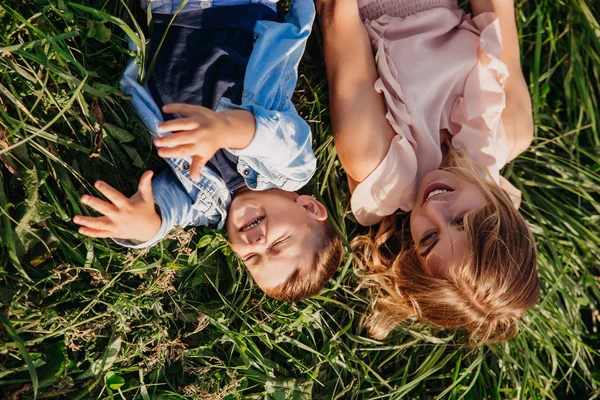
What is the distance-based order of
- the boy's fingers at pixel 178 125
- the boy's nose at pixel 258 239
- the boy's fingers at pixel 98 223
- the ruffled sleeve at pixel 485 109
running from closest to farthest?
the boy's fingers at pixel 178 125 → the boy's fingers at pixel 98 223 → the boy's nose at pixel 258 239 → the ruffled sleeve at pixel 485 109

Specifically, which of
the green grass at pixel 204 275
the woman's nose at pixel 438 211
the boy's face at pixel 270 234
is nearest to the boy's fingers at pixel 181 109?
the green grass at pixel 204 275

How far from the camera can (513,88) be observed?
2.61 meters

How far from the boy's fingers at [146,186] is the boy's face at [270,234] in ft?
1.47

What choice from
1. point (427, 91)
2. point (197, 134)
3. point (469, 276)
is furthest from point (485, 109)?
point (197, 134)

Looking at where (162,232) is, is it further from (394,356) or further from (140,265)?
(394,356)

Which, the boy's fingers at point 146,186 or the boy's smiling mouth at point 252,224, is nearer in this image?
the boy's fingers at point 146,186

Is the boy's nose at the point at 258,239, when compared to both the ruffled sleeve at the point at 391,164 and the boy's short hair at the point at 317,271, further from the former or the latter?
the ruffled sleeve at the point at 391,164

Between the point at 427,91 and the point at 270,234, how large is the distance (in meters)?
0.93

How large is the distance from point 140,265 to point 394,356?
1307 mm

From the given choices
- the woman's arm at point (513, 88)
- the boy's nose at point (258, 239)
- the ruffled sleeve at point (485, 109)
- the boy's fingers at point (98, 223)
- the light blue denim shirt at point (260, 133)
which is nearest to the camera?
the boy's fingers at point (98, 223)

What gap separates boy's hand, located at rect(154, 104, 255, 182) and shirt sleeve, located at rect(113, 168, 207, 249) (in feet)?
1.10

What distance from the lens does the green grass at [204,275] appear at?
192 cm

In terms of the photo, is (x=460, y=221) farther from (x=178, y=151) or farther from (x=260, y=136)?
(x=178, y=151)

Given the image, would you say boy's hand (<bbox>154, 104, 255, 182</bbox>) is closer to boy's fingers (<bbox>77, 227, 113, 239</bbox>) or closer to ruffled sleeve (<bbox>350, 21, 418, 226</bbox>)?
boy's fingers (<bbox>77, 227, 113, 239</bbox>)
